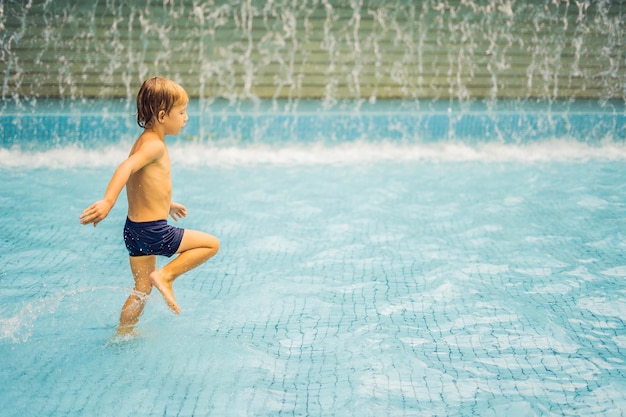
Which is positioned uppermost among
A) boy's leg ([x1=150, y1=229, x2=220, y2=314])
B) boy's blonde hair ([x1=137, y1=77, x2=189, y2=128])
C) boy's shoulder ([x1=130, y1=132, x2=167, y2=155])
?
boy's blonde hair ([x1=137, y1=77, x2=189, y2=128])

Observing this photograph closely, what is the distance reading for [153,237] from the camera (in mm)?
3039

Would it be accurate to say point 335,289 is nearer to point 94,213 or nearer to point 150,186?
point 150,186

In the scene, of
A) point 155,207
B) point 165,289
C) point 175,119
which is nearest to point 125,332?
point 165,289

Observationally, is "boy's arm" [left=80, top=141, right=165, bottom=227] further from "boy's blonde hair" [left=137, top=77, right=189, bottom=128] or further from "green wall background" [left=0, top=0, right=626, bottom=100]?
"green wall background" [left=0, top=0, right=626, bottom=100]

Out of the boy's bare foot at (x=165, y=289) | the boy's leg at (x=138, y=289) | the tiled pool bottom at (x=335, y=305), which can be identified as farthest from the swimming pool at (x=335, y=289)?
the boy's bare foot at (x=165, y=289)

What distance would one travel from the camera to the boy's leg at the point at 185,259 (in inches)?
117

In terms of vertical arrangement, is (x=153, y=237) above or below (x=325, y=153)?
above

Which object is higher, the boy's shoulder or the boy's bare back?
the boy's shoulder

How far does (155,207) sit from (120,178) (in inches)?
13.5

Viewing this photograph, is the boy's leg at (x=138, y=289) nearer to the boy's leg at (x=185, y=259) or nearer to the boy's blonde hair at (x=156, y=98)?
the boy's leg at (x=185, y=259)

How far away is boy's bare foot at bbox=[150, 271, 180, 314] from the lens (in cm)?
294

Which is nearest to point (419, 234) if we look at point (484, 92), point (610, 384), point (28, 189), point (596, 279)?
point (596, 279)

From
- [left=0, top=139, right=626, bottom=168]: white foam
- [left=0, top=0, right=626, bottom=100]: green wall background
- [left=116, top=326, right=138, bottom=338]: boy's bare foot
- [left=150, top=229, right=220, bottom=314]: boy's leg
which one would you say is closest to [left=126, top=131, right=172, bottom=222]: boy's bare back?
[left=150, top=229, right=220, bottom=314]: boy's leg

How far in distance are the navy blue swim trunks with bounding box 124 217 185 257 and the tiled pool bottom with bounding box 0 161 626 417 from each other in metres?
0.45
